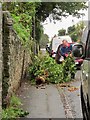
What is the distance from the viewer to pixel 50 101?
10.1 meters

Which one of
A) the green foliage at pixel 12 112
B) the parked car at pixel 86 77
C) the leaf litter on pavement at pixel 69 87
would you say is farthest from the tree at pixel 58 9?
the parked car at pixel 86 77

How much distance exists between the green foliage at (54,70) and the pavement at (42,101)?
0.53 meters

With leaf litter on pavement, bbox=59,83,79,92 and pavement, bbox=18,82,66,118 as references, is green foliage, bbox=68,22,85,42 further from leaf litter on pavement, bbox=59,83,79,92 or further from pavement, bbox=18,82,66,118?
pavement, bbox=18,82,66,118

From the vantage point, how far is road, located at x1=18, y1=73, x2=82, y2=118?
844 centimetres

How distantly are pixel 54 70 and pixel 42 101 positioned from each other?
426cm

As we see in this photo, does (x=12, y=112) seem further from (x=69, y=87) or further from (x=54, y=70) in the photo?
(x=54, y=70)

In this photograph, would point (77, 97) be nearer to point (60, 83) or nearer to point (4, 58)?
point (60, 83)

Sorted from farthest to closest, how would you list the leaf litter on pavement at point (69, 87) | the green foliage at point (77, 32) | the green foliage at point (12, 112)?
the green foliage at point (77, 32) → the leaf litter on pavement at point (69, 87) → the green foliage at point (12, 112)

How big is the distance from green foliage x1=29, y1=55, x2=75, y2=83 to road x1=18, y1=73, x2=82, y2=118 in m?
0.53

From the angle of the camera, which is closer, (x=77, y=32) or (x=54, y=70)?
(x=54, y=70)

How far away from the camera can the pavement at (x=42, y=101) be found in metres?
8.34

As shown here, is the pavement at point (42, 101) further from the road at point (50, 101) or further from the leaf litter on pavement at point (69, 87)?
the leaf litter on pavement at point (69, 87)

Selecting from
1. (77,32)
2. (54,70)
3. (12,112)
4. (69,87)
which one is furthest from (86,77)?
(77,32)

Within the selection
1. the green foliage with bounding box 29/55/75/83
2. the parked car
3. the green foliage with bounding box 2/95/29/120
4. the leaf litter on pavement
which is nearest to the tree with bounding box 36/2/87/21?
the green foliage with bounding box 29/55/75/83
